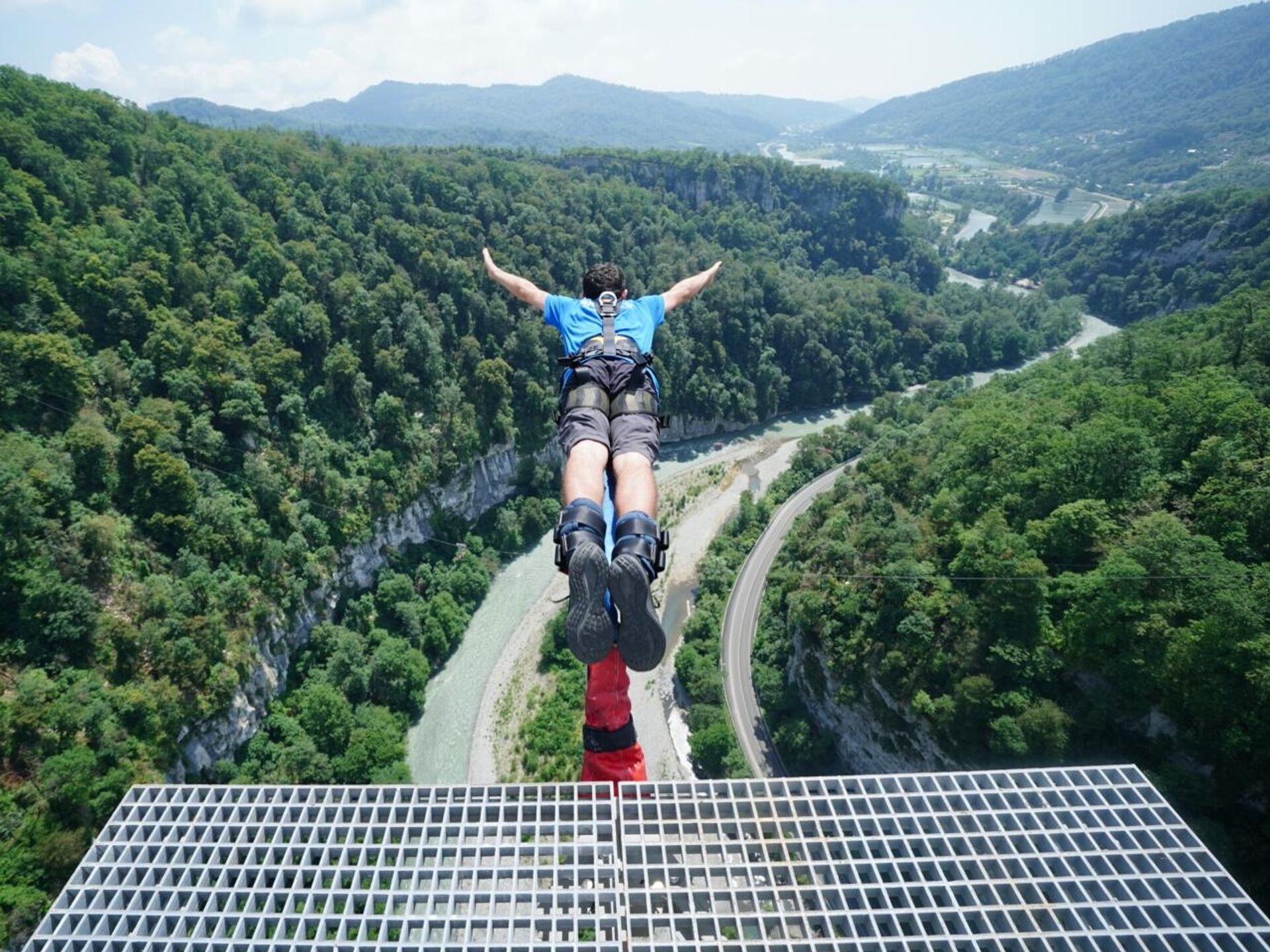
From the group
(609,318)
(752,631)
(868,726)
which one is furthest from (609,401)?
(752,631)

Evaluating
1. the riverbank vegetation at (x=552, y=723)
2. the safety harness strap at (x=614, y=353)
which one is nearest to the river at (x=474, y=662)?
the riverbank vegetation at (x=552, y=723)

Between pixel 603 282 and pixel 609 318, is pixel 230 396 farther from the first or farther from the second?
pixel 609 318

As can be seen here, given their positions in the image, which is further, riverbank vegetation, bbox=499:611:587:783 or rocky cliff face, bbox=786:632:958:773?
riverbank vegetation, bbox=499:611:587:783

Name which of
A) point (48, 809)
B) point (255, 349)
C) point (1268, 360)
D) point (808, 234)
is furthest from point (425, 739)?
point (808, 234)

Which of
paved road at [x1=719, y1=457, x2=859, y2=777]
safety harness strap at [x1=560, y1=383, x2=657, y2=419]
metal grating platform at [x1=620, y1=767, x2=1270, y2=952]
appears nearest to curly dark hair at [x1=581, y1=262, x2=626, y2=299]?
safety harness strap at [x1=560, y1=383, x2=657, y2=419]

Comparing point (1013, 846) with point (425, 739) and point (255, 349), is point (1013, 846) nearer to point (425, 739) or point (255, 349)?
point (425, 739)

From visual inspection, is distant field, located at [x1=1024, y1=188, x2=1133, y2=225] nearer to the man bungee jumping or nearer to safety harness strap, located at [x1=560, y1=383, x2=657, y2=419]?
the man bungee jumping
